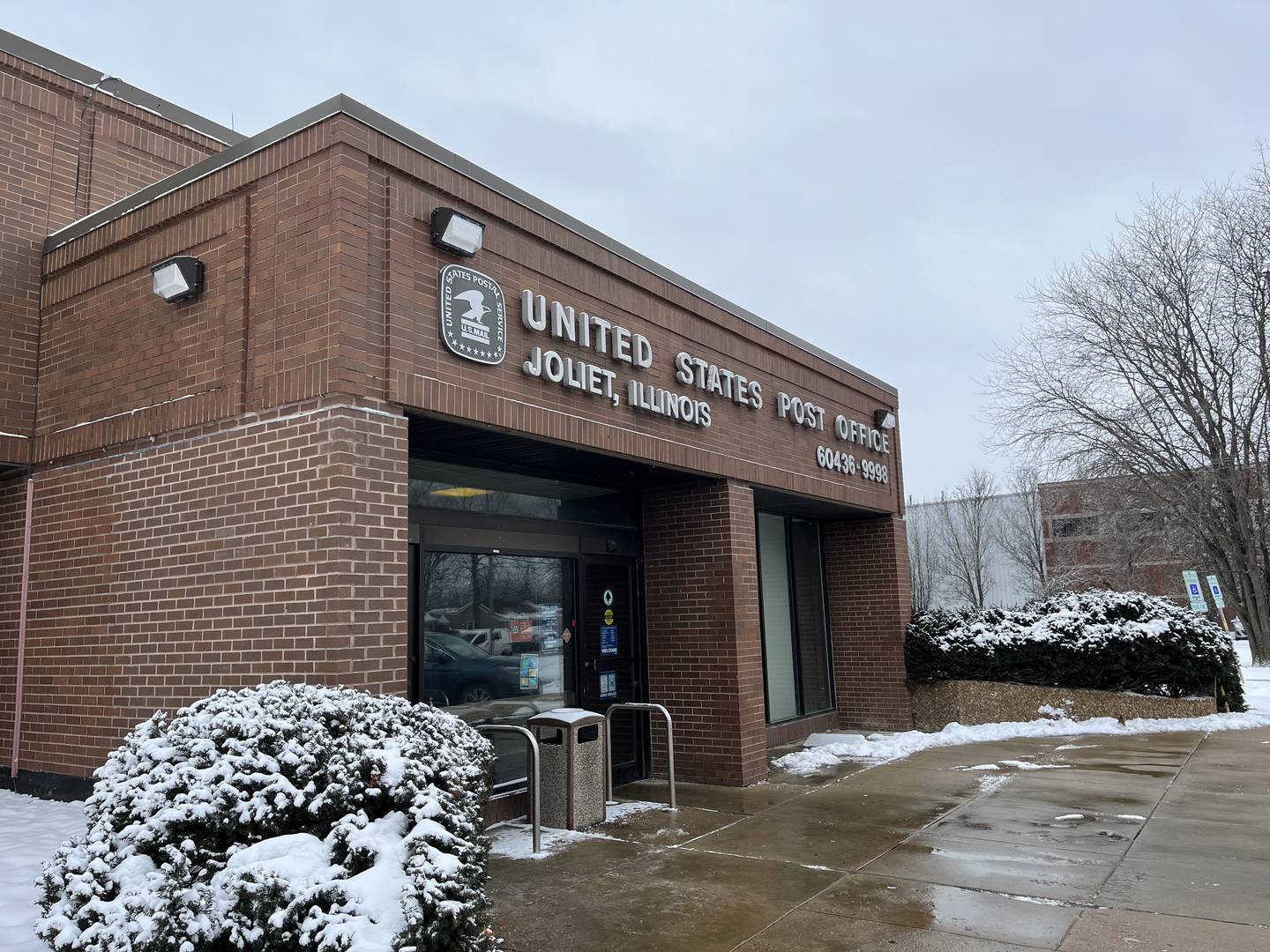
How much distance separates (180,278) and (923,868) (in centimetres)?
677

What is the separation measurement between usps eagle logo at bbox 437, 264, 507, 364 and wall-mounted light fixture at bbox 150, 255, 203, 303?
187cm

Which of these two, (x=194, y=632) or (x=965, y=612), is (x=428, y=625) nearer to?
(x=194, y=632)

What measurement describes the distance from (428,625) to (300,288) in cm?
302

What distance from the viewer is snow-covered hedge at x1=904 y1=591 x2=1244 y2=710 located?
1264 centimetres

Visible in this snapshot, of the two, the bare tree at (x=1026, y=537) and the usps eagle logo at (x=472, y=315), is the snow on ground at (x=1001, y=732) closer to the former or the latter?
the usps eagle logo at (x=472, y=315)

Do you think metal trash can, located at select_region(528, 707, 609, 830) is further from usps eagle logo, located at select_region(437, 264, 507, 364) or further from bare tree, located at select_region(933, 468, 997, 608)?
bare tree, located at select_region(933, 468, 997, 608)

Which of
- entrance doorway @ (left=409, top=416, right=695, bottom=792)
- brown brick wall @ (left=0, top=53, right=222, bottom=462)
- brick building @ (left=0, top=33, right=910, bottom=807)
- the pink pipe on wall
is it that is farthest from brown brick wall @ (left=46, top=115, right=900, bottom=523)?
the pink pipe on wall

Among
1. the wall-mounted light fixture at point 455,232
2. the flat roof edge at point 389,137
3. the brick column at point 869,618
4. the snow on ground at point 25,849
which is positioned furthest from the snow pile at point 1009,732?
the snow on ground at point 25,849

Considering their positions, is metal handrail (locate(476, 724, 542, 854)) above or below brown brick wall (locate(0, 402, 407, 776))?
below

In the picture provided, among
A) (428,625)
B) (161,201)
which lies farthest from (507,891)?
(161,201)

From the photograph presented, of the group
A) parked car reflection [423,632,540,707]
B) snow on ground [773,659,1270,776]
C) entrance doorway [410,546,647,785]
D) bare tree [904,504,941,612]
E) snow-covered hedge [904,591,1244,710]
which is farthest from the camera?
bare tree [904,504,941,612]

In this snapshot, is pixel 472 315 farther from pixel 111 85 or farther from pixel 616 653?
pixel 111 85

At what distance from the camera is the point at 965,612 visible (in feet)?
46.0

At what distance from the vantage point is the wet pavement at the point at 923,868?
5035 millimetres
